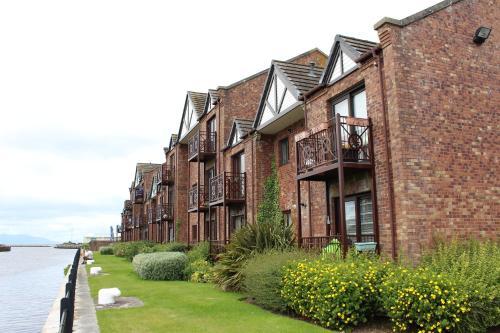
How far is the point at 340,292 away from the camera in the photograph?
8.38 metres

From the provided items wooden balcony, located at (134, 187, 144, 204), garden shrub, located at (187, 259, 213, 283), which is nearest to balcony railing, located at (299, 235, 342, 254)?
garden shrub, located at (187, 259, 213, 283)

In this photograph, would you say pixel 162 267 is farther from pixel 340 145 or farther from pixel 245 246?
pixel 340 145

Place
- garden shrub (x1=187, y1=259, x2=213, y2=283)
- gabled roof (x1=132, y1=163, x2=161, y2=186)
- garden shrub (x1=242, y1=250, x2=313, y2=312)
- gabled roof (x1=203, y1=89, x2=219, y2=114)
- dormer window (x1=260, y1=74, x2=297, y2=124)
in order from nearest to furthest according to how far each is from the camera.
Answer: garden shrub (x1=242, y1=250, x2=313, y2=312), garden shrub (x1=187, y1=259, x2=213, y2=283), dormer window (x1=260, y1=74, x2=297, y2=124), gabled roof (x1=203, y1=89, x2=219, y2=114), gabled roof (x1=132, y1=163, x2=161, y2=186)

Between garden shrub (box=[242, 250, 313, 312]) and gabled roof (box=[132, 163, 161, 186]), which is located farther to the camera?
gabled roof (box=[132, 163, 161, 186])

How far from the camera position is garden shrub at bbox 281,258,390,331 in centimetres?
842

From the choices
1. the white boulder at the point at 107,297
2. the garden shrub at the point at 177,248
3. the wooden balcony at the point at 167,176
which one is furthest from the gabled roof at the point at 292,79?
the wooden balcony at the point at 167,176

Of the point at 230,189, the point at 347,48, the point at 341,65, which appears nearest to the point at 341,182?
the point at 341,65

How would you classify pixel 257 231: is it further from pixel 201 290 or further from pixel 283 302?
pixel 283 302

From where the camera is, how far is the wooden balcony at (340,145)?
11.9 metres

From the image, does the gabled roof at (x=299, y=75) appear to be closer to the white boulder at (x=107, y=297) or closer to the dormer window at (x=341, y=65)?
the dormer window at (x=341, y=65)

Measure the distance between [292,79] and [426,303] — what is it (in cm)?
1185

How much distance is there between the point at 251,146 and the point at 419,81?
997cm

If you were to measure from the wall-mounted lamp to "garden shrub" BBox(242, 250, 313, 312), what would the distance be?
7.32 m

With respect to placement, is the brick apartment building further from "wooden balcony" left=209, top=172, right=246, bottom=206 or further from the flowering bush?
"wooden balcony" left=209, top=172, right=246, bottom=206
